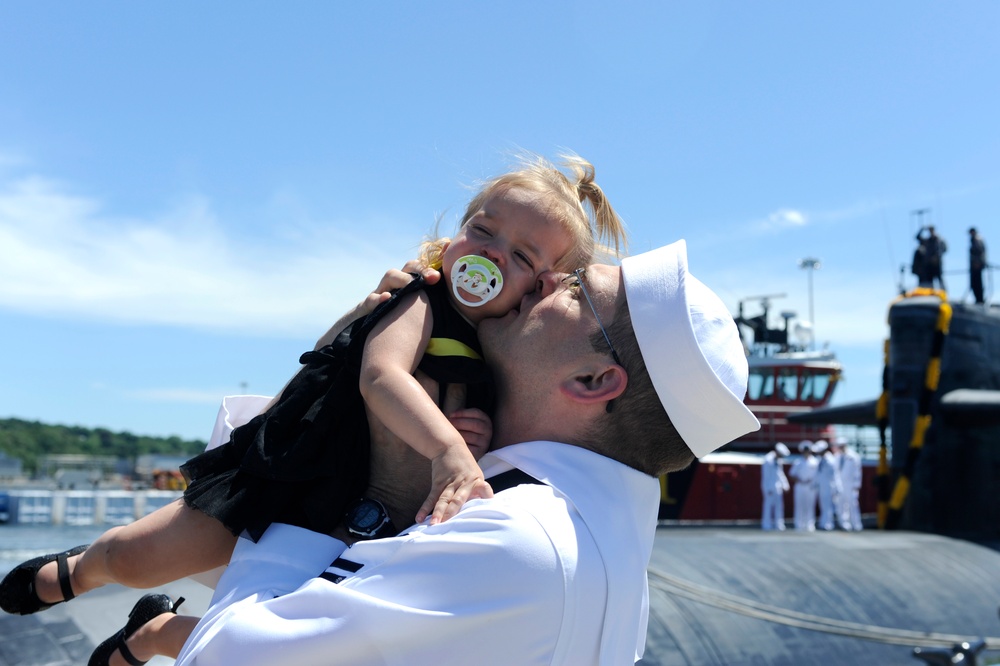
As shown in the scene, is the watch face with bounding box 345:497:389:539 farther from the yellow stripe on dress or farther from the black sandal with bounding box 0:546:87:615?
the black sandal with bounding box 0:546:87:615

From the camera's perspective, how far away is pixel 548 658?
1.79 meters

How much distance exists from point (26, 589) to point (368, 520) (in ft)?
3.90

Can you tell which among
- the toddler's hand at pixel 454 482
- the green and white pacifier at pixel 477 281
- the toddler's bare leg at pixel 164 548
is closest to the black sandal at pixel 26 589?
the toddler's bare leg at pixel 164 548

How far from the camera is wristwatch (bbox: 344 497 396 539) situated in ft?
6.80

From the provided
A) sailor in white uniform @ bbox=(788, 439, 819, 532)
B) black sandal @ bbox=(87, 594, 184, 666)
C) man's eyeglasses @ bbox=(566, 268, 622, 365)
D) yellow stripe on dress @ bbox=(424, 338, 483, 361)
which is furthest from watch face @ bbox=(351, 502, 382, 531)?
sailor in white uniform @ bbox=(788, 439, 819, 532)

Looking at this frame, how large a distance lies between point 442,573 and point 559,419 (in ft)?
1.84

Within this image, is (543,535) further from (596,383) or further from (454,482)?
(596,383)

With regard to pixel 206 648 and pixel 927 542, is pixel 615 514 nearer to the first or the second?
pixel 206 648

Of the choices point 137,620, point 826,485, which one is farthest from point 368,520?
point 826,485

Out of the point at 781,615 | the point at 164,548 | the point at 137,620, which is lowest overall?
the point at 781,615

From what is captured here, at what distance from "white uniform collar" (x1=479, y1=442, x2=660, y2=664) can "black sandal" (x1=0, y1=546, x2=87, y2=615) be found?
1.29 m

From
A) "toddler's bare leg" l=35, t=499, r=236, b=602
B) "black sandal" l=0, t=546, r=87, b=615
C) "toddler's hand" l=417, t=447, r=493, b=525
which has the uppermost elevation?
"toddler's hand" l=417, t=447, r=493, b=525

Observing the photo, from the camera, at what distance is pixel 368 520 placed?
2100 millimetres

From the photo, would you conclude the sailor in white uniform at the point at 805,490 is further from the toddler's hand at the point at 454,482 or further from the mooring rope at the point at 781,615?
the toddler's hand at the point at 454,482
